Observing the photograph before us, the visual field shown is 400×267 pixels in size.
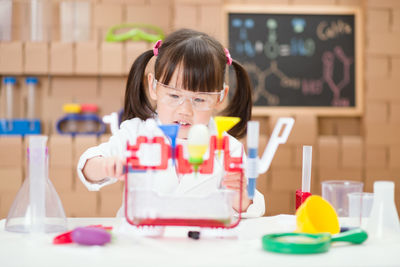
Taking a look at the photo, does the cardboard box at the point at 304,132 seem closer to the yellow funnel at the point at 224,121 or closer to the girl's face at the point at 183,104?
the girl's face at the point at 183,104

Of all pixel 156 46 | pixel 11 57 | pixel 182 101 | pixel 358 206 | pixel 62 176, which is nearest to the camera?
pixel 358 206

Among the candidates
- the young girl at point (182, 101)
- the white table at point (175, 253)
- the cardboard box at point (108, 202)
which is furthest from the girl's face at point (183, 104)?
the cardboard box at point (108, 202)

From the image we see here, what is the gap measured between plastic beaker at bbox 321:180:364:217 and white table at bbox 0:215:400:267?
26cm

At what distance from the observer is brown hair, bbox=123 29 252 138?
125 cm

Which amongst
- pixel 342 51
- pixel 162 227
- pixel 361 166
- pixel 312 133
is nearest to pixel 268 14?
pixel 342 51

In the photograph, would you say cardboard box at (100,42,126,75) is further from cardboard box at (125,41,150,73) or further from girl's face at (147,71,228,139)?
girl's face at (147,71,228,139)

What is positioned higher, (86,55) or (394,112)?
(86,55)

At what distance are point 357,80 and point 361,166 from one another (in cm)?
46

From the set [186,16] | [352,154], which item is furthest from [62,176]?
[352,154]

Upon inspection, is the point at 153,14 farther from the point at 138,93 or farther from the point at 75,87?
the point at 138,93

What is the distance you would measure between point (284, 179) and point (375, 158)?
49cm

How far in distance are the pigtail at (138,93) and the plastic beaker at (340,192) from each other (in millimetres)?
517

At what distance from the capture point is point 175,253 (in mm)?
746

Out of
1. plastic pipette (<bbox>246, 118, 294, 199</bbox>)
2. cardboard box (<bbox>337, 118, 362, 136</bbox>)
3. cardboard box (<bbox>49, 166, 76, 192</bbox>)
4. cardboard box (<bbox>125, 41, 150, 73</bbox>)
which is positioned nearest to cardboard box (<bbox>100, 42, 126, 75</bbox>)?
cardboard box (<bbox>125, 41, 150, 73</bbox>)
